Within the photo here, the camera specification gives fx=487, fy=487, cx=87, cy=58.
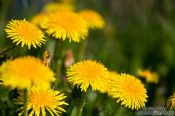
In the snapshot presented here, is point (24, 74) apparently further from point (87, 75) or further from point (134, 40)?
point (134, 40)

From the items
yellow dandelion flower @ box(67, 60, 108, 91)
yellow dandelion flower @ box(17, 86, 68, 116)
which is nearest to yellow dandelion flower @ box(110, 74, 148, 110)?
yellow dandelion flower @ box(67, 60, 108, 91)

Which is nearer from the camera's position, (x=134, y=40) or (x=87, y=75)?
(x=87, y=75)

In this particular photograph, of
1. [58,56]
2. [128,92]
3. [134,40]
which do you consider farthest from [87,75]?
[134,40]

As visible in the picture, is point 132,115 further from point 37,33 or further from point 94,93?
point 37,33

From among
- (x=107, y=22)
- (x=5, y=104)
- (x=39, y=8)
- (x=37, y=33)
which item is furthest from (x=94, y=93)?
(x=107, y=22)

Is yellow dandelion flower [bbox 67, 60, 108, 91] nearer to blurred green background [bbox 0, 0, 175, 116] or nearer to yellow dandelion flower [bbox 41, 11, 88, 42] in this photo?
yellow dandelion flower [bbox 41, 11, 88, 42]

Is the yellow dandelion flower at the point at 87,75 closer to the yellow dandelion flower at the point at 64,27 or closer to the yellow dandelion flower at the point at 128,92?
the yellow dandelion flower at the point at 128,92
